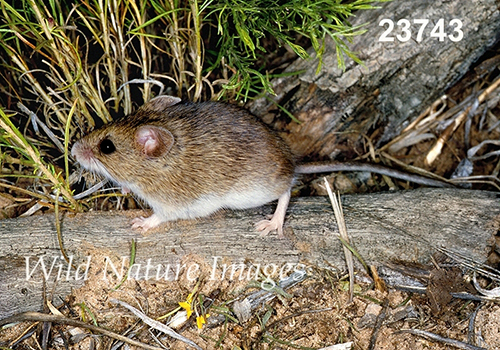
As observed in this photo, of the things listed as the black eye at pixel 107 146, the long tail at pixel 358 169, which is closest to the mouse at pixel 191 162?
the black eye at pixel 107 146

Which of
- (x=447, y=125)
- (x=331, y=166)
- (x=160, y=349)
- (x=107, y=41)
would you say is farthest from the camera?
(x=447, y=125)

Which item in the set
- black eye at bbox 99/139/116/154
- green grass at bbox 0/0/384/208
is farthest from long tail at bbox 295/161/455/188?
black eye at bbox 99/139/116/154

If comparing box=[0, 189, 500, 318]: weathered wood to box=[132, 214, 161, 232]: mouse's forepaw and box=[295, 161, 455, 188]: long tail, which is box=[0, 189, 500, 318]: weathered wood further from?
box=[295, 161, 455, 188]: long tail

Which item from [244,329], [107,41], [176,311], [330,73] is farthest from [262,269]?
[107,41]

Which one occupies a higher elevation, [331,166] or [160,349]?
[331,166]

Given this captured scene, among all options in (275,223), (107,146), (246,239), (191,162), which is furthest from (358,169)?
(107,146)

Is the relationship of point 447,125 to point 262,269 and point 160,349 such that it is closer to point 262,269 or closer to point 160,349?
point 262,269

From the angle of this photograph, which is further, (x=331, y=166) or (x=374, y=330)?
(x=331, y=166)
